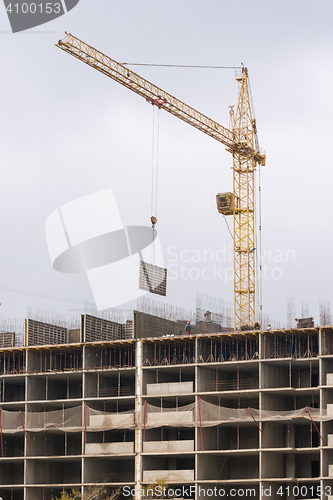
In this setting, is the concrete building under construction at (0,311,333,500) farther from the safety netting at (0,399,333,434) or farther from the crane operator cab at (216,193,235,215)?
the crane operator cab at (216,193,235,215)

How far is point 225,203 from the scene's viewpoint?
351ft

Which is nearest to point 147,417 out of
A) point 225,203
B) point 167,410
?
point 167,410

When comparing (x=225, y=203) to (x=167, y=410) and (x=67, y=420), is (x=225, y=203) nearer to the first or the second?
(x=167, y=410)

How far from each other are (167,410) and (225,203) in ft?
117

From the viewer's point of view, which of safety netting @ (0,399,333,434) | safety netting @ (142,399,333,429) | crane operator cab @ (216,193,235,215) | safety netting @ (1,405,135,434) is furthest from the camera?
crane operator cab @ (216,193,235,215)

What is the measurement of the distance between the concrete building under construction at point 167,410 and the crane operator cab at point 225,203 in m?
21.8

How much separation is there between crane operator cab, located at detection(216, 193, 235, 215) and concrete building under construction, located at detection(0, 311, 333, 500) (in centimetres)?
2181

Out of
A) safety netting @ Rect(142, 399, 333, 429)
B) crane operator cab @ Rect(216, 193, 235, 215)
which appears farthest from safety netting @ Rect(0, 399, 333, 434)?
crane operator cab @ Rect(216, 193, 235, 215)

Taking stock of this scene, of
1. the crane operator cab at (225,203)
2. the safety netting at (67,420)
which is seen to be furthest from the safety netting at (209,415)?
the crane operator cab at (225,203)

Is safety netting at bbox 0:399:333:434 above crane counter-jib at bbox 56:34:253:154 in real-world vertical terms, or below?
below

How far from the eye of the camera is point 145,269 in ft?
300

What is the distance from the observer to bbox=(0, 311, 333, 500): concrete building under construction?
7569 cm

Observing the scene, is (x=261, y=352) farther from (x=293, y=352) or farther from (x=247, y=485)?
(x=247, y=485)

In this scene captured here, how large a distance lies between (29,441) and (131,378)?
36.8ft
